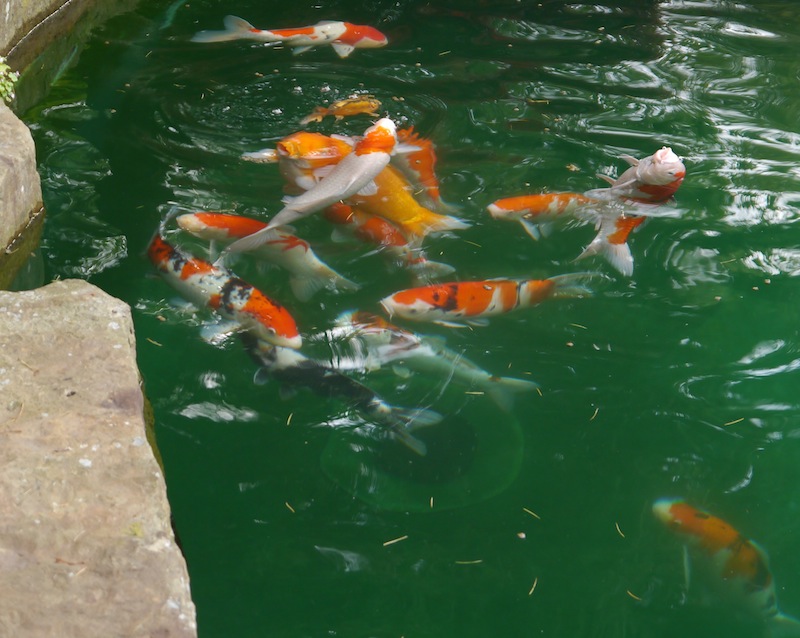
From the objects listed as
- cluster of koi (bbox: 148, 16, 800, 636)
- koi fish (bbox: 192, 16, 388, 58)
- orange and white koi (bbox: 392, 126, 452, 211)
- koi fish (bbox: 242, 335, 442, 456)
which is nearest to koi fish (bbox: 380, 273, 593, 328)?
cluster of koi (bbox: 148, 16, 800, 636)

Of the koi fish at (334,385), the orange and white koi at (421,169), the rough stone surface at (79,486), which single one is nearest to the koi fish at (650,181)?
the orange and white koi at (421,169)

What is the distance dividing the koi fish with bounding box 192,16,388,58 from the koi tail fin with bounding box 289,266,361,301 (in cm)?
292

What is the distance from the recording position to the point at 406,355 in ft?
14.3

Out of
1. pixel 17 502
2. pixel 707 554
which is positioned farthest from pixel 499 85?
pixel 17 502

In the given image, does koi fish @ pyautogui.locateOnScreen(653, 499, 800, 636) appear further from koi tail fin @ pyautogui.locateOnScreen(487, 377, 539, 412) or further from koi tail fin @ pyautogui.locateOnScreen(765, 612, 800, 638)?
koi tail fin @ pyautogui.locateOnScreen(487, 377, 539, 412)

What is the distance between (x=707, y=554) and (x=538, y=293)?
66.7 inches

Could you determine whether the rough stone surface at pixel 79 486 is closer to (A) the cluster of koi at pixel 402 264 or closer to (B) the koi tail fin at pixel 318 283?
(A) the cluster of koi at pixel 402 264

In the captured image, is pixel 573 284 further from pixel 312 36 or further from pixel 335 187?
pixel 312 36

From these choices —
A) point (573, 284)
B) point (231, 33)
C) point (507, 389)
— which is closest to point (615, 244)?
point (573, 284)

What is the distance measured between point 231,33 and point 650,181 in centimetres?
392

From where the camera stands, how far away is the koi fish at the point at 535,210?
520 cm

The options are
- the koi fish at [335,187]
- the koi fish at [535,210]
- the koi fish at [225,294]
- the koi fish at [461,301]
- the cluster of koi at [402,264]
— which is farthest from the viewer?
the koi fish at [535,210]

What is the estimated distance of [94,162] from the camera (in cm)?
569

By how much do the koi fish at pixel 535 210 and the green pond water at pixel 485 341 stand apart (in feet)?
0.26
